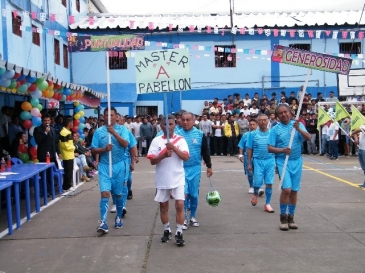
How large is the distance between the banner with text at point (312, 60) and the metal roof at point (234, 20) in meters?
17.9

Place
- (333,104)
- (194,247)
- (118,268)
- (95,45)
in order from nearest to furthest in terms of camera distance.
A: (118,268) < (194,247) < (95,45) < (333,104)

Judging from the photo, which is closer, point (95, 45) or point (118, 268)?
point (118, 268)

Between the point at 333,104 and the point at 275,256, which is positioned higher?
the point at 333,104

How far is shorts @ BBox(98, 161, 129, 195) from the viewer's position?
7504mm

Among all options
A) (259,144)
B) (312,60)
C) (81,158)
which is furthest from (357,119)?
(81,158)

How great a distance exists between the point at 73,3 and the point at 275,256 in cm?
2234

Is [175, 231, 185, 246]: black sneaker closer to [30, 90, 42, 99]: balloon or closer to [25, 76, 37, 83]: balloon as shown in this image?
[25, 76, 37, 83]: balloon

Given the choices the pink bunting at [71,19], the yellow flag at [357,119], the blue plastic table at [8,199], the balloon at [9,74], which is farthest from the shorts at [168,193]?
the pink bunting at [71,19]

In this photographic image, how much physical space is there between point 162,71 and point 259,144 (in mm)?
3135

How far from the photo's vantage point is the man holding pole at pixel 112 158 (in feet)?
24.4

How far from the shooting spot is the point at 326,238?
7.00m

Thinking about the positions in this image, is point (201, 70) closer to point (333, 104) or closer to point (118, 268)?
point (333, 104)

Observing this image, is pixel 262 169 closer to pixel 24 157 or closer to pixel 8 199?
pixel 8 199

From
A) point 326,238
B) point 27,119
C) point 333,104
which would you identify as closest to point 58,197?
point 27,119
